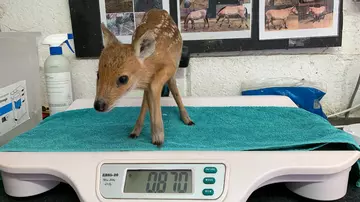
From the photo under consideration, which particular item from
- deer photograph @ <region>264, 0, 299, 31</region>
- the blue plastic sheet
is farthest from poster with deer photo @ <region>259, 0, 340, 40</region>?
the blue plastic sheet

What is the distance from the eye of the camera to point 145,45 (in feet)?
1.75

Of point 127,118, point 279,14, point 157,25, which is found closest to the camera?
point 157,25

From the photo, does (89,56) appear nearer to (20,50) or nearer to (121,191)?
(20,50)

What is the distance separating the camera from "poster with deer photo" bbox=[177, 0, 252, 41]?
0.95 metres

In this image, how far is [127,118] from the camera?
758 mm

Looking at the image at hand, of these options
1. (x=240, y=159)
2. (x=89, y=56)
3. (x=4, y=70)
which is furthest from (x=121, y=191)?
(x=89, y=56)

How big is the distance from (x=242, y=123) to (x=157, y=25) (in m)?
0.24

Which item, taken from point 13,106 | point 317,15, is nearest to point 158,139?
point 13,106

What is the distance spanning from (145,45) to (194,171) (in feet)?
0.63

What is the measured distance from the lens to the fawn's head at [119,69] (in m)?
0.51

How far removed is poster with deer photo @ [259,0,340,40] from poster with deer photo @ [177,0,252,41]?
45 mm

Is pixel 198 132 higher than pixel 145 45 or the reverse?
the reverse

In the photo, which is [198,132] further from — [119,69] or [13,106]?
[13,106]

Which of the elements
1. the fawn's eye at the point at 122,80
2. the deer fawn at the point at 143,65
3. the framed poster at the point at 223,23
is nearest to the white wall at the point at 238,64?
the framed poster at the point at 223,23
